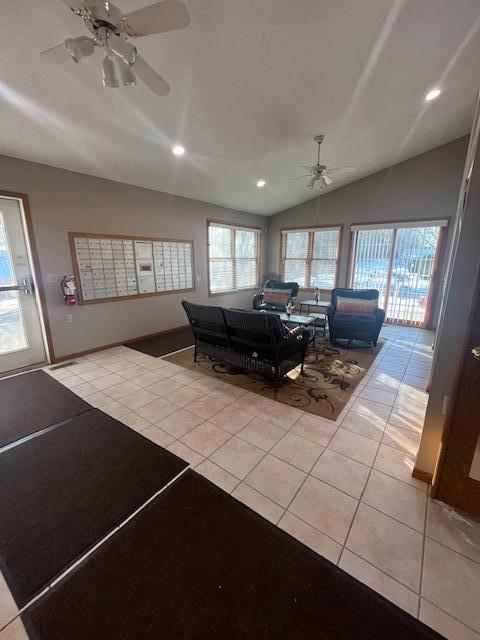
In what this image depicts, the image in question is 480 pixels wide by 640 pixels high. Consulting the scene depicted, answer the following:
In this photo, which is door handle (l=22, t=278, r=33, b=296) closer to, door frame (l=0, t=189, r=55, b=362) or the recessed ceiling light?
door frame (l=0, t=189, r=55, b=362)

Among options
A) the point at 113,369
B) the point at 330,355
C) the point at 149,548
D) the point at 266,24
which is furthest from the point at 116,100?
the point at 330,355

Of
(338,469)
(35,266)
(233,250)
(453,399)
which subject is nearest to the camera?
(453,399)

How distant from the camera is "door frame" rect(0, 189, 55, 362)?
319 cm

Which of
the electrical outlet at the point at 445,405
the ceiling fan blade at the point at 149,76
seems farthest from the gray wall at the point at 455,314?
the ceiling fan blade at the point at 149,76

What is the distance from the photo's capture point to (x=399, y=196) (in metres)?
5.27

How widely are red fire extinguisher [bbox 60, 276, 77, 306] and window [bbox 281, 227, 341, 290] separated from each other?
5.02 metres

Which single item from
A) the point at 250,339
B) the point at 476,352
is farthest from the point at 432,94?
the point at 250,339

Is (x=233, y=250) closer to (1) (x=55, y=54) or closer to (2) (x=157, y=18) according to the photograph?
(1) (x=55, y=54)

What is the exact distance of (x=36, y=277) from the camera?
341 centimetres

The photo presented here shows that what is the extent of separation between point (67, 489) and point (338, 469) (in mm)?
1812

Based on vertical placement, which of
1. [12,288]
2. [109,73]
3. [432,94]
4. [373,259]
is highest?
[432,94]

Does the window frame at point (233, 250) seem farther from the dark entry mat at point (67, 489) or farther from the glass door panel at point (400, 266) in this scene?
the dark entry mat at point (67, 489)

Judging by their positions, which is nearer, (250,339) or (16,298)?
(250,339)

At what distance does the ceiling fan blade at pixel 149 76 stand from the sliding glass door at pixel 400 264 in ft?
16.7
